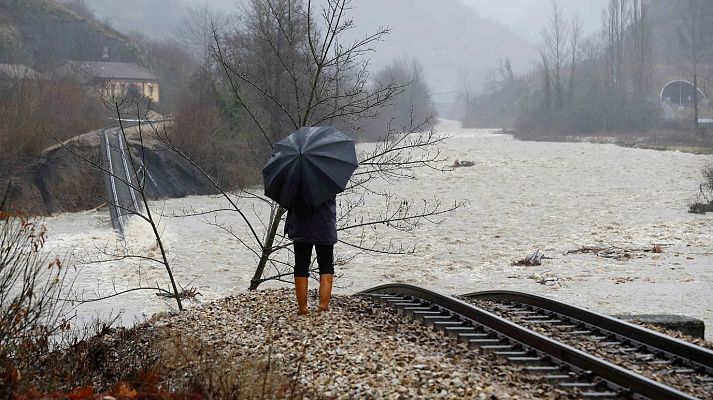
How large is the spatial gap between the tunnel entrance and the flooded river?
215ft

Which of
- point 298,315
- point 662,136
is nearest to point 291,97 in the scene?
point 298,315

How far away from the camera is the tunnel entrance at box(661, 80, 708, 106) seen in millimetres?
102062

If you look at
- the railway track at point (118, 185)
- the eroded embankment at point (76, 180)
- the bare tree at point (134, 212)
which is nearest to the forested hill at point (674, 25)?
the eroded embankment at point (76, 180)

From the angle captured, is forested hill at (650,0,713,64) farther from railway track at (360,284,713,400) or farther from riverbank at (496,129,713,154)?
railway track at (360,284,713,400)

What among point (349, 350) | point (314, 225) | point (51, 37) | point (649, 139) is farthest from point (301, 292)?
point (51, 37)

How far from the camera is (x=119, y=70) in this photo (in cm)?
8494

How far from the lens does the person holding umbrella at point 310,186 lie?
358 inches

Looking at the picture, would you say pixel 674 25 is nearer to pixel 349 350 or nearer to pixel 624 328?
pixel 624 328

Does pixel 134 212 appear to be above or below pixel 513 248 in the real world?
above

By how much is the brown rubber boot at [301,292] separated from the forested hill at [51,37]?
73271 millimetres

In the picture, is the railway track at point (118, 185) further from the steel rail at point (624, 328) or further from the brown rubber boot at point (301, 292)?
the steel rail at point (624, 328)

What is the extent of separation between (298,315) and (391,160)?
4619 mm

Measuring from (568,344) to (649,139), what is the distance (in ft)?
215

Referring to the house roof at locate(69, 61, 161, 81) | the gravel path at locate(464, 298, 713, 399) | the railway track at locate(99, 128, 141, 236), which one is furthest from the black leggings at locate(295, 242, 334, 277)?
the house roof at locate(69, 61, 161, 81)
